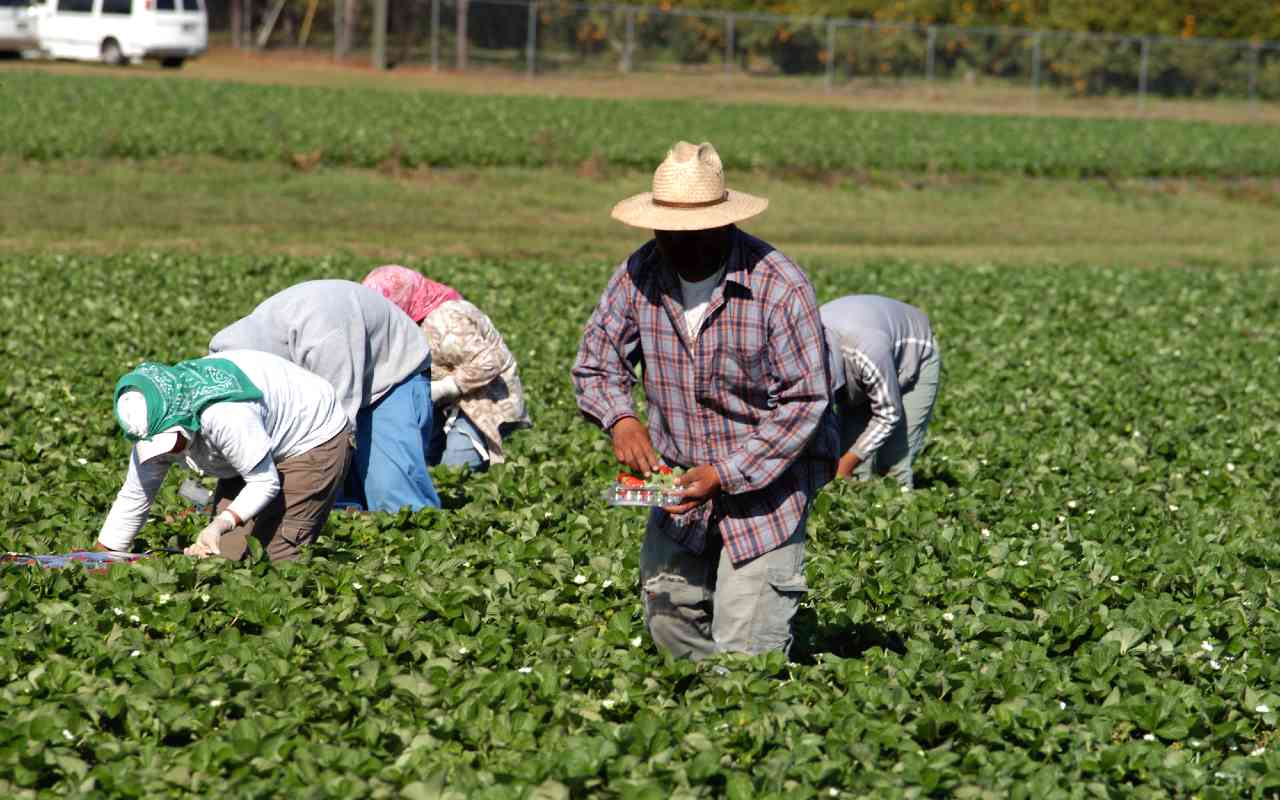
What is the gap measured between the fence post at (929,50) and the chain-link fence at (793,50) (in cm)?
6

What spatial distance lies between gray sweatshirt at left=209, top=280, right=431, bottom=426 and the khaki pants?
35cm

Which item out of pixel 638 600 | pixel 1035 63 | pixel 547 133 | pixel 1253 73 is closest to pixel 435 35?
pixel 547 133

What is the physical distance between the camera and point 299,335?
726 cm

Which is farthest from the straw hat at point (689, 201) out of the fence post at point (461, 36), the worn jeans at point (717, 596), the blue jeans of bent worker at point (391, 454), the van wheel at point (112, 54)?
the van wheel at point (112, 54)

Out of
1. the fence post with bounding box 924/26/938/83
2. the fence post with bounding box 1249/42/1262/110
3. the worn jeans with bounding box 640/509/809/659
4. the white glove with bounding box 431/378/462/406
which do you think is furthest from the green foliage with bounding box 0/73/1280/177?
the worn jeans with bounding box 640/509/809/659

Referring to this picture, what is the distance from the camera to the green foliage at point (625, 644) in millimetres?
5062

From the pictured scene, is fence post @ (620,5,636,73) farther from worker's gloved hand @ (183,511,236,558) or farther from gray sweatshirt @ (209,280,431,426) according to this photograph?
worker's gloved hand @ (183,511,236,558)

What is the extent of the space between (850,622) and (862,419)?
2.08m

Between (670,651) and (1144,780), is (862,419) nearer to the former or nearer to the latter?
(670,651)

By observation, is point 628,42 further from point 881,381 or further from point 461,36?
point 881,381

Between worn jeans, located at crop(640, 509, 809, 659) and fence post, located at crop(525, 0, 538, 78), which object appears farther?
fence post, located at crop(525, 0, 538, 78)

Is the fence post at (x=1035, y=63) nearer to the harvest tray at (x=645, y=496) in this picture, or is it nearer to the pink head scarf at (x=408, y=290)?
the pink head scarf at (x=408, y=290)

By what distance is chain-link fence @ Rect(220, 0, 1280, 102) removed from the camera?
142 feet

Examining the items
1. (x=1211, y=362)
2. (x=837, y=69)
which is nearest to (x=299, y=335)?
(x=1211, y=362)
